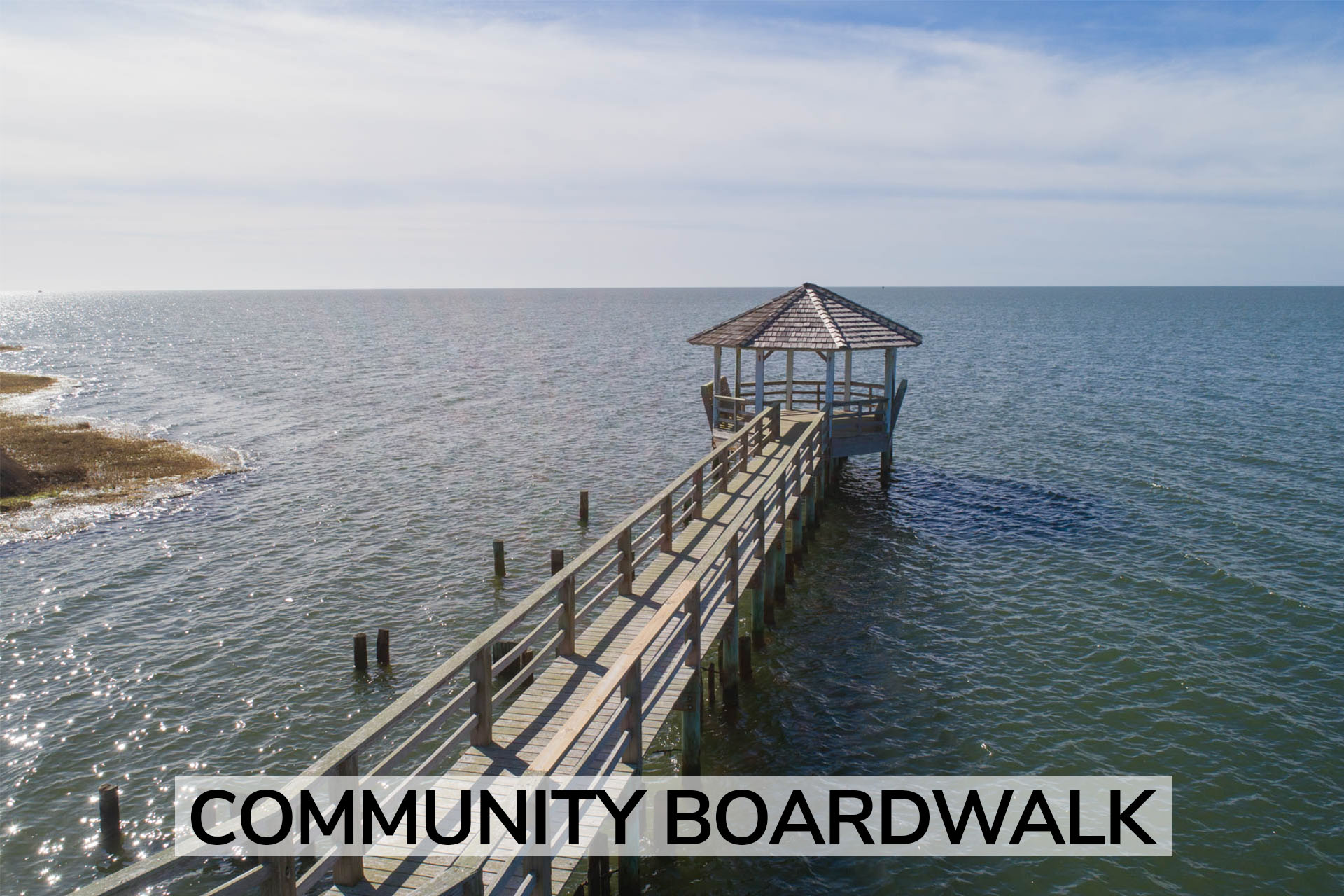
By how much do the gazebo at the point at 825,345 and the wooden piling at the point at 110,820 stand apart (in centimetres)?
1586

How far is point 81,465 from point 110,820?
2238 centimetres

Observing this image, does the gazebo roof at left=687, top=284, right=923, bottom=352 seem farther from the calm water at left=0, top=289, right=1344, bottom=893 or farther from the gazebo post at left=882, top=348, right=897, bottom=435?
the calm water at left=0, top=289, right=1344, bottom=893

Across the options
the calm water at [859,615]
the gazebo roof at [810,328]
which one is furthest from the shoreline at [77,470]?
the gazebo roof at [810,328]

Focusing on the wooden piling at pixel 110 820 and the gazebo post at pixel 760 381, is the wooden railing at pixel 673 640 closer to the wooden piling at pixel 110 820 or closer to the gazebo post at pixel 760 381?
the gazebo post at pixel 760 381

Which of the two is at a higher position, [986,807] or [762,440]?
[762,440]

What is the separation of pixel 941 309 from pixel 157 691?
183 meters

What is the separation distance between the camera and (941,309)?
180500 millimetres

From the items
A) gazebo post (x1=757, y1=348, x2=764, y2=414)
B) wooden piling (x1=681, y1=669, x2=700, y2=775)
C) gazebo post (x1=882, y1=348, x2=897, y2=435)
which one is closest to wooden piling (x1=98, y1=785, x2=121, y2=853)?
wooden piling (x1=681, y1=669, x2=700, y2=775)

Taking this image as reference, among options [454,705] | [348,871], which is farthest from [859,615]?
[348,871]

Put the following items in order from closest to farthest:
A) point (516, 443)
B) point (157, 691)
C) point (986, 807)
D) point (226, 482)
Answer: point (986, 807), point (157, 691), point (226, 482), point (516, 443)

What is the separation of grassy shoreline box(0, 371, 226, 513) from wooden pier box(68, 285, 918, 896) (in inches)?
603

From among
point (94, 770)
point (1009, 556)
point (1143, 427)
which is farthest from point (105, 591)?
point (1143, 427)

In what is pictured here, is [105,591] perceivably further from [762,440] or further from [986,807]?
[986,807]

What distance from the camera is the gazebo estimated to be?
73.2ft
